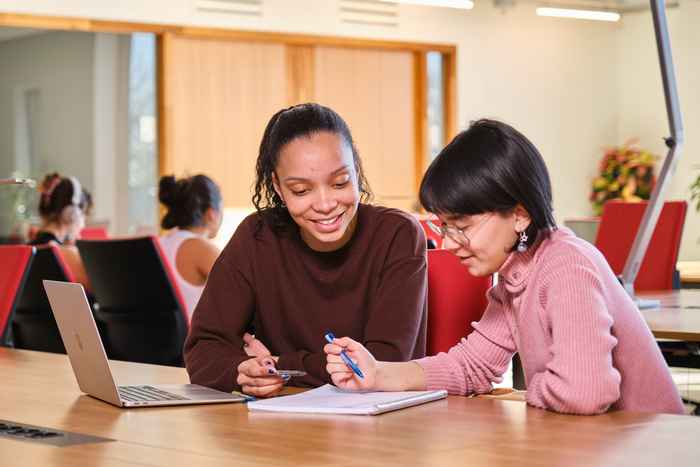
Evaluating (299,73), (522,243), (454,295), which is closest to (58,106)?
(299,73)

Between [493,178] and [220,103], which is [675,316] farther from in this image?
[220,103]

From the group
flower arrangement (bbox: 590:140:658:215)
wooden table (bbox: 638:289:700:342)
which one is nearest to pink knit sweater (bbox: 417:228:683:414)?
wooden table (bbox: 638:289:700:342)

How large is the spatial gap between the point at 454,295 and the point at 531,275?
765 millimetres

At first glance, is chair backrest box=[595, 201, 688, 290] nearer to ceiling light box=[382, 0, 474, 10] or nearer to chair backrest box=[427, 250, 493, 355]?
chair backrest box=[427, 250, 493, 355]

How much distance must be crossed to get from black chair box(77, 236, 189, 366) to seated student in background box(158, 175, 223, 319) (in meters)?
0.22

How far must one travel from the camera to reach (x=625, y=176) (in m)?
11.5

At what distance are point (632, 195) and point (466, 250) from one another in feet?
31.6

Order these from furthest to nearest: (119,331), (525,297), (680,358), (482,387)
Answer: (119,331)
(680,358)
(482,387)
(525,297)

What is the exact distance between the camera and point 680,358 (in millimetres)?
4113

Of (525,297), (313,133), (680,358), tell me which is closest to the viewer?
(525,297)

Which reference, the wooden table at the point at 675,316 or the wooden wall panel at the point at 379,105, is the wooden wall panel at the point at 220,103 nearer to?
the wooden wall panel at the point at 379,105

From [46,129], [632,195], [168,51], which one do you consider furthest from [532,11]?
[46,129]

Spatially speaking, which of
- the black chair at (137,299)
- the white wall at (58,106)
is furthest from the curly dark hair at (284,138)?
the white wall at (58,106)

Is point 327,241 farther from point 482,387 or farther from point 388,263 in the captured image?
point 482,387
